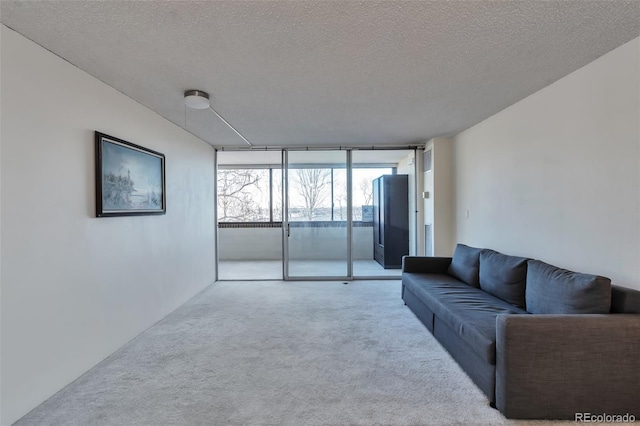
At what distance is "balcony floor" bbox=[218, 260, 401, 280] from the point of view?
5555 millimetres

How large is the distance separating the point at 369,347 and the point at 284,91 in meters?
2.53

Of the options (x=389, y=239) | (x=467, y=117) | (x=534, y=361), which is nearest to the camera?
(x=534, y=361)

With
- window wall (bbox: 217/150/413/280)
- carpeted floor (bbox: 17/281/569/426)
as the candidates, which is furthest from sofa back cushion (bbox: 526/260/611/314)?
window wall (bbox: 217/150/413/280)

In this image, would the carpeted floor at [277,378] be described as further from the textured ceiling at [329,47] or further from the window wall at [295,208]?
the textured ceiling at [329,47]

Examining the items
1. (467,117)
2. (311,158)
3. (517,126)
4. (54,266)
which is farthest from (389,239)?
(54,266)

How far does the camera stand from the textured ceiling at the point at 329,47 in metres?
1.70

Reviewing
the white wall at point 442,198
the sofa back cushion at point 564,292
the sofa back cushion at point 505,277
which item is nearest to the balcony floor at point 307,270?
the white wall at point 442,198

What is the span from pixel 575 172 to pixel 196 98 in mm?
3383

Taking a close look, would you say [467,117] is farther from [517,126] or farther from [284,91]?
[284,91]

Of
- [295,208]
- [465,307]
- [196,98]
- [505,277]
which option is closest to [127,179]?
[196,98]

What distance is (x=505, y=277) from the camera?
9.39 feet

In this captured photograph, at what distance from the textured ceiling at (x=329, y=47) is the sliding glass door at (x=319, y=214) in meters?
2.17

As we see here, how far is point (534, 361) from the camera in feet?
6.03

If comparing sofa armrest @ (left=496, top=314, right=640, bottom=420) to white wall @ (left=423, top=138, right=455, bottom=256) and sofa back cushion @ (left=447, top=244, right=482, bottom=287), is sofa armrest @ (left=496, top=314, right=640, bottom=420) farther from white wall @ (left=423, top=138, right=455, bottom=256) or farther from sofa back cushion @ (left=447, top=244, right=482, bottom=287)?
white wall @ (left=423, top=138, right=455, bottom=256)
